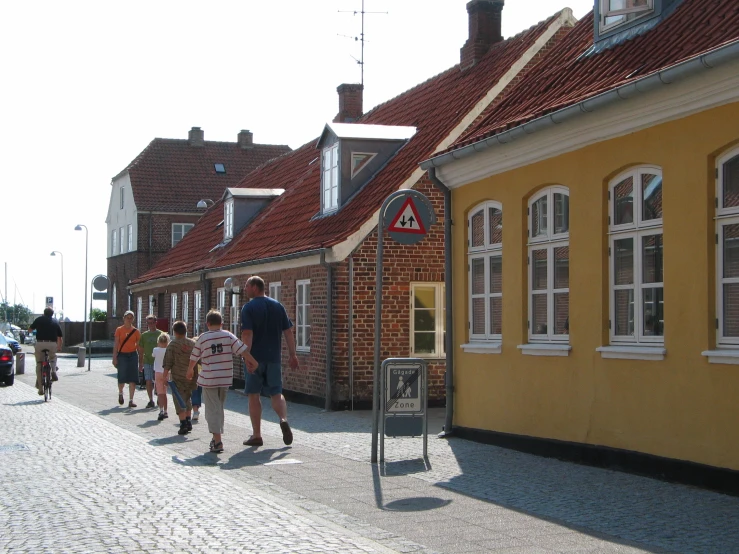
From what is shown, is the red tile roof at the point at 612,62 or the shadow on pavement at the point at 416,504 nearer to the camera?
the shadow on pavement at the point at 416,504

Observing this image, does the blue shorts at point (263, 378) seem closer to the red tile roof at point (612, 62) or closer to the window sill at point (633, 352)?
the red tile roof at point (612, 62)

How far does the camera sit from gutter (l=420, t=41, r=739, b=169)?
875cm

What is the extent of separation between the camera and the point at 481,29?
23188mm

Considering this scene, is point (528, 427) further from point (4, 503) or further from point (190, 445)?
point (4, 503)

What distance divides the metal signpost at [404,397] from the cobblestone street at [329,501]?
0.40m

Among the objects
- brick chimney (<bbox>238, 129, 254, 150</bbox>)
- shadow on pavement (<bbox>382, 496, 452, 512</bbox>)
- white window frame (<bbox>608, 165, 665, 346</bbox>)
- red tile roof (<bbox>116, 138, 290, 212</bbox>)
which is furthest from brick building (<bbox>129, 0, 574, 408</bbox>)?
brick chimney (<bbox>238, 129, 254, 150</bbox>)

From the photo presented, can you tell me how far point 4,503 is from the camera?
345 inches

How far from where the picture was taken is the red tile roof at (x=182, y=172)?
56.3 m

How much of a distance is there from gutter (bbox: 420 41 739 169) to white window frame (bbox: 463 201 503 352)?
72cm

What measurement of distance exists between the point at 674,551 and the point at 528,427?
18.3 feet

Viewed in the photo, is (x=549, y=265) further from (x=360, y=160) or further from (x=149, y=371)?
(x=360, y=160)

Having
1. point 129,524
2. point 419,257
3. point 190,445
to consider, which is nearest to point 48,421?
point 190,445

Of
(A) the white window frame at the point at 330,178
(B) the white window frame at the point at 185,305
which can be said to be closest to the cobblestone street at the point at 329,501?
(A) the white window frame at the point at 330,178

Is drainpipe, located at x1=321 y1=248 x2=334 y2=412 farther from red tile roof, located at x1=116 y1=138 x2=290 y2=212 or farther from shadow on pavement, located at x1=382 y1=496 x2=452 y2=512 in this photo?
red tile roof, located at x1=116 y1=138 x2=290 y2=212
